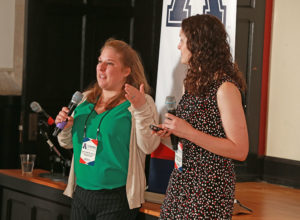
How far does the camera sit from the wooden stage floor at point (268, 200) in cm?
318

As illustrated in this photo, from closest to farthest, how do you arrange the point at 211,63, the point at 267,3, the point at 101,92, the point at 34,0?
the point at 211,63 → the point at 101,92 → the point at 34,0 → the point at 267,3

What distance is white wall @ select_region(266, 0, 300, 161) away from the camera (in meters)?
4.99

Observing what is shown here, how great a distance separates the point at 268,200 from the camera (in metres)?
3.84

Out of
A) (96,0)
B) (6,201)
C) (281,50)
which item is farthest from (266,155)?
(6,201)

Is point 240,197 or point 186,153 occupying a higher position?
point 186,153

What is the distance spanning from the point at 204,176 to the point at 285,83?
10.8 ft

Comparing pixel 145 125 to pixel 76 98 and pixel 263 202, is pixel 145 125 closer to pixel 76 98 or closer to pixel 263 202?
pixel 76 98

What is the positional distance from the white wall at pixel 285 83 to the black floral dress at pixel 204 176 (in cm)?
316

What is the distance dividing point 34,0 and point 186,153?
279cm

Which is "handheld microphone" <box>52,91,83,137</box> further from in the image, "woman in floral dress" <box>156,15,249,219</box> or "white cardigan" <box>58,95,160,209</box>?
"woman in floral dress" <box>156,15,249,219</box>

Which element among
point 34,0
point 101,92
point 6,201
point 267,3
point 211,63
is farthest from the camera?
point 267,3

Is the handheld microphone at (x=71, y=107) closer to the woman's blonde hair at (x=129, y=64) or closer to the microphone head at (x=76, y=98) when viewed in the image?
the microphone head at (x=76, y=98)

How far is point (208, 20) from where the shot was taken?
2023 mm

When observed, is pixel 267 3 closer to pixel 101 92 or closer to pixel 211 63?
pixel 101 92
